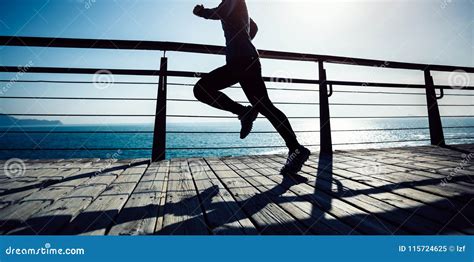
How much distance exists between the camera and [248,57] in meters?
1.76

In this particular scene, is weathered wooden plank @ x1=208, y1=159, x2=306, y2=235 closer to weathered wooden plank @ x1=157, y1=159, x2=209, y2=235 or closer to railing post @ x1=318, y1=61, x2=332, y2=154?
weathered wooden plank @ x1=157, y1=159, x2=209, y2=235

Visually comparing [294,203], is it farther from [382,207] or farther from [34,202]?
[34,202]

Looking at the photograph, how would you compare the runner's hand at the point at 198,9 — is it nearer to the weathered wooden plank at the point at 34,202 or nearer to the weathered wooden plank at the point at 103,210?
the weathered wooden plank at the point at 103,210

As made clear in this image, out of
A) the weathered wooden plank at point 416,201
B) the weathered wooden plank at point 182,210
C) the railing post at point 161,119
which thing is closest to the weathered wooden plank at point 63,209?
the weathered wooden plank at point 182,210

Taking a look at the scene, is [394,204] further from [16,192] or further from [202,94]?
[16,192]

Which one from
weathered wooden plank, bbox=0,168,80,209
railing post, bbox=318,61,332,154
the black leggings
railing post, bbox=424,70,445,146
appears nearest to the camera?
weathered wooden plank, bbox=0,168,80,209

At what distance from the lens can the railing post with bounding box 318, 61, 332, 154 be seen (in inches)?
112

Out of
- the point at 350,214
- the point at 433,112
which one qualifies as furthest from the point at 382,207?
the point at 433,112

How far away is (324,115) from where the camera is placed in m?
2.86

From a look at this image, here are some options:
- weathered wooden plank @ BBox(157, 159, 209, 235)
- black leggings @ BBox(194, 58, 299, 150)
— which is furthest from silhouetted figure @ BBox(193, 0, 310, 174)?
weathered wooden plank @ BBox(157, 159, 209, 235)

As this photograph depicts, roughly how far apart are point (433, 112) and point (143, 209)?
4.03m

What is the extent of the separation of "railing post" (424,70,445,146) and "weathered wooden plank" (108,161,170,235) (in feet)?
12.3
